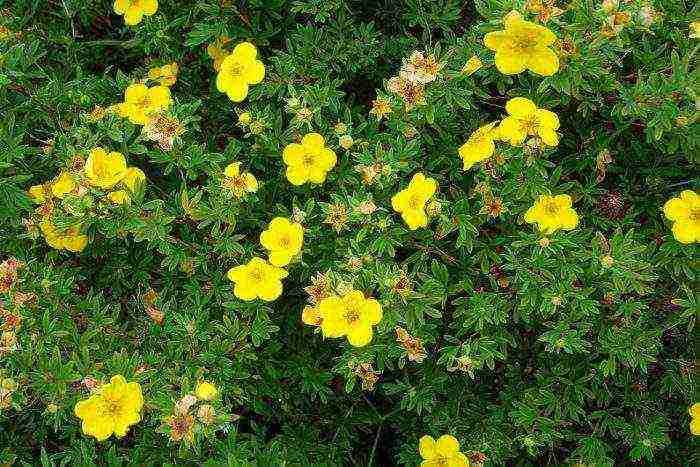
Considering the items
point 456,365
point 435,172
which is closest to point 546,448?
point 456,365

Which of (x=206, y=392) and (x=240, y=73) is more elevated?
(x=240, y=73)

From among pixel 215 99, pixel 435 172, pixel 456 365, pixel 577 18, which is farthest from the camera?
pixel 215 99

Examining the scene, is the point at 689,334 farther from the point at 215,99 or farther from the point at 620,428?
the point at 215,99

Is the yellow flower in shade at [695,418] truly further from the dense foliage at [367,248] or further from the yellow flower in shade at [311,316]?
the yellow flower in shade at [311,316]

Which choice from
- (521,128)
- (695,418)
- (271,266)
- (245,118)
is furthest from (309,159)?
(695,418)

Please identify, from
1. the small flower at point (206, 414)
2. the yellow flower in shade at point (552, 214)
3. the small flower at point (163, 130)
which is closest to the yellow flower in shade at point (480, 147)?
the yellow flower in shade at point (552, 214)

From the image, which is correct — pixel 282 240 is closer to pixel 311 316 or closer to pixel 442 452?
pixel 311 316
